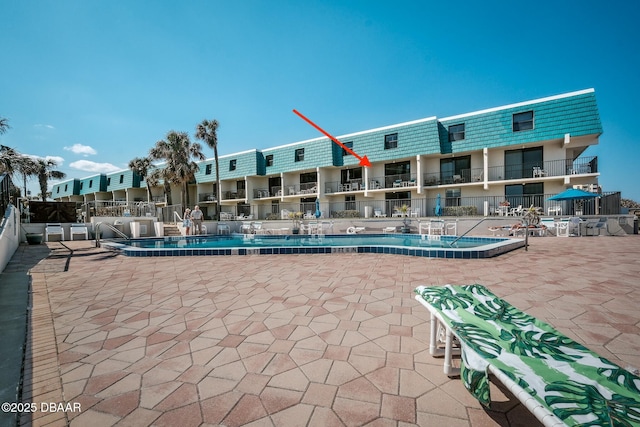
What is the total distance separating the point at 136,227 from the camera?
14.9 metres

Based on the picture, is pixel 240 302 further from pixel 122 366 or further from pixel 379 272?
pixel 379 272

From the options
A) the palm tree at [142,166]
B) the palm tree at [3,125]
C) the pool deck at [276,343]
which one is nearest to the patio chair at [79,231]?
the palm tree at [3,125]

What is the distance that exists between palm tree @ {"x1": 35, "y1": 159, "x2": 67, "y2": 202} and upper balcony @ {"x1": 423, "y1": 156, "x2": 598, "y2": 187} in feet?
141

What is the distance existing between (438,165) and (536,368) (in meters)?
21.0

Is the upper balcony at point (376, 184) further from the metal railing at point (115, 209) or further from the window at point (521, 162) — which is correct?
the metal railing at point (115, 209)

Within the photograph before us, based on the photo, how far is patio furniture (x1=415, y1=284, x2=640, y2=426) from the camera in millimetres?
999

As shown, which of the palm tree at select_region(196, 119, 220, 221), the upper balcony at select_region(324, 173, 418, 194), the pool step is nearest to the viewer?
the pool step

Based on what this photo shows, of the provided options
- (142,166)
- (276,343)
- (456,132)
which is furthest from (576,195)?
(142,166)

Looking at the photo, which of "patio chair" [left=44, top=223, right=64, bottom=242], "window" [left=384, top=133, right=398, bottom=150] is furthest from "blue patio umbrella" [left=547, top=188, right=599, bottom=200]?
"patio chair" [left=44, top=223, right=64, bottom=242]

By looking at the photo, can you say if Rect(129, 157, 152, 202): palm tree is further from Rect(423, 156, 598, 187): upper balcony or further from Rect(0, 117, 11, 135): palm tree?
Rect(423, 156, 598, 187): upper balcony

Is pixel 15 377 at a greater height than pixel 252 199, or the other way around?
pixel 252 199

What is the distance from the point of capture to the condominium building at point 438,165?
15547 millimetres

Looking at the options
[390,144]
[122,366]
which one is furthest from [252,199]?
[122,366]

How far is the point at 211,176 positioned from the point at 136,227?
15051mm
